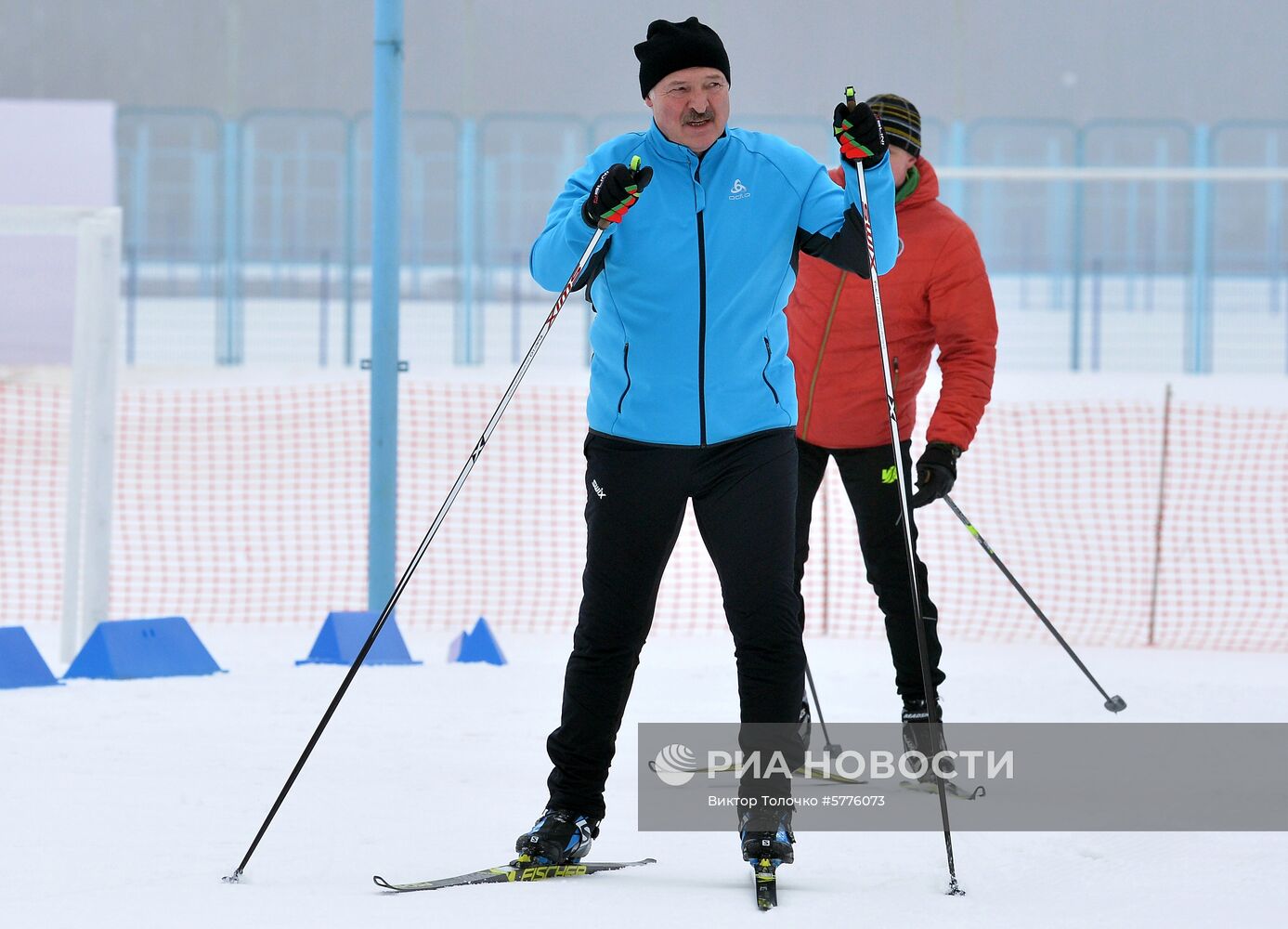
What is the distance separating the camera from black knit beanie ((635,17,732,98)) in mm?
2766

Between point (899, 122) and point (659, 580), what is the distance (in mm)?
1350

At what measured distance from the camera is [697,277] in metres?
2.78

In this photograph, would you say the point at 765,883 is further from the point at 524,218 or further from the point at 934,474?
the point at 524,218

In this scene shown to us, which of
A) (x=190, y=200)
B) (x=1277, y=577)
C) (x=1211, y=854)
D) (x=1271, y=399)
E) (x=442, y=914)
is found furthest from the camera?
(x=190, y=200)

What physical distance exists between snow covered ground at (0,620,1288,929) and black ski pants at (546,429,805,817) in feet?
0.82

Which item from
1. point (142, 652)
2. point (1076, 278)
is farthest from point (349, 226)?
point (142, 652)

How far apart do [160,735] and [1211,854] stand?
97.1 inches

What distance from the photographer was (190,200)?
1441 cm

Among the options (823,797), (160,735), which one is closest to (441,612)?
(160,735)

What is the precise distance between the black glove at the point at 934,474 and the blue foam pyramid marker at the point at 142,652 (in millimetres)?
2484

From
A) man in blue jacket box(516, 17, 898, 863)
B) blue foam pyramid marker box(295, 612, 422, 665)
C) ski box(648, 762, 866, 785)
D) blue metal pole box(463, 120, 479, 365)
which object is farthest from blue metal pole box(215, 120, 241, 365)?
man in blue jacket box(516, 17, 898, 863)

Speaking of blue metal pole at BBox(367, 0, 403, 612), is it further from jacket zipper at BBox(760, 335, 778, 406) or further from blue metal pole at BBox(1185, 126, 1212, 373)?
blue metal pole at BBox(1185, 126, 1212, 373)

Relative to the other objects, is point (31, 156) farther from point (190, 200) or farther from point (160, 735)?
point (160, 735)

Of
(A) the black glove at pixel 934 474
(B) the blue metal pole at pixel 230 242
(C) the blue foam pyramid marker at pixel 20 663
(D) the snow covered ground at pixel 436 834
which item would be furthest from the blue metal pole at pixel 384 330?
(B) the blue metal pole at pixel 230 242
